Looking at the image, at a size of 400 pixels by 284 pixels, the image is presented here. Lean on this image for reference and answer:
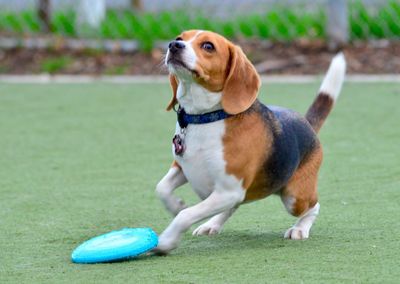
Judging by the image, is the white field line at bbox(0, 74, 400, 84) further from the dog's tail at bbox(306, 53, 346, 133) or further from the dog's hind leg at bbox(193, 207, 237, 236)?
the dog's hind leg at bbox(193, 207, 237, 236)

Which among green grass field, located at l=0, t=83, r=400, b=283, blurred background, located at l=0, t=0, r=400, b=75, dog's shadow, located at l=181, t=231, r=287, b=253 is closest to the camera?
green grass field, located at l=0, t=83, r=400, b=283

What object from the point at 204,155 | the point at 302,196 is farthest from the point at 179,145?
the point at 302,196

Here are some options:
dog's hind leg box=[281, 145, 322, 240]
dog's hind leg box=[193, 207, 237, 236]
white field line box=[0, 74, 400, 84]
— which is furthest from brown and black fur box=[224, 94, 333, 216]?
white field line box=[0, 74, 400, 84]

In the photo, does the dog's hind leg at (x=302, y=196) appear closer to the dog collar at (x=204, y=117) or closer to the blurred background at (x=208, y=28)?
the dog collar at (x=204, y=117)

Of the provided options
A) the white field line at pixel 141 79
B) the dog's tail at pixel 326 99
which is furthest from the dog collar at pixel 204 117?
the white field line at pixel 141 79

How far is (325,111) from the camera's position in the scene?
5258mm

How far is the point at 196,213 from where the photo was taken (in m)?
4.34

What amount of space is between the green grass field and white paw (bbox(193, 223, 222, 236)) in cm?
4

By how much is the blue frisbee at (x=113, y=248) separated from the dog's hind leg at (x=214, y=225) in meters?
0.63

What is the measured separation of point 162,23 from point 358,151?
5.57 metres

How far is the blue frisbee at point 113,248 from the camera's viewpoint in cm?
417

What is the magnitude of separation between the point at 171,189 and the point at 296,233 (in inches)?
22.7

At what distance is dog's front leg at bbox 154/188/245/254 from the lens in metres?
4.29

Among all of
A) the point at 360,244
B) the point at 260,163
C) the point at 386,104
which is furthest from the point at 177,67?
the point at 386,104
